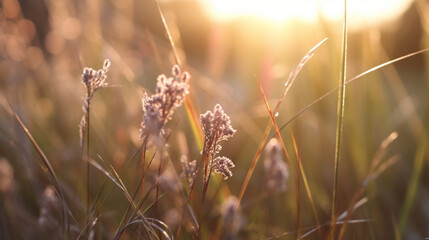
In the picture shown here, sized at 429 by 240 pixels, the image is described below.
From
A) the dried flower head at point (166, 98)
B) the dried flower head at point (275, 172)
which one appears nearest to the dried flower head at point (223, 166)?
the dried flower head at point (166, 98)

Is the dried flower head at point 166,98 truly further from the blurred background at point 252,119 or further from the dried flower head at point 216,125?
the blurred background at point 252,119

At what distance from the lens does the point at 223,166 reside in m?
0.60

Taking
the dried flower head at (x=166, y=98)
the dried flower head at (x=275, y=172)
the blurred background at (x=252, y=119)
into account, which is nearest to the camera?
the dried flower head at (x=166, y=98)

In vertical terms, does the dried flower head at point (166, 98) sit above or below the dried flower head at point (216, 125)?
above

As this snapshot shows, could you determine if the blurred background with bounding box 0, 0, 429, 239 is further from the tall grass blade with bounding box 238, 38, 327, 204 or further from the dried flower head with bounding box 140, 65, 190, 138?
the dried flower head with bounding box 140, 65, 190, 138

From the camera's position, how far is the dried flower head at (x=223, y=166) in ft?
1.93

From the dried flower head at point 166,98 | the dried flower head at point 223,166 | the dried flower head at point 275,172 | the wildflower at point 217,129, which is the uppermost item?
the dried flower head at point 166,98

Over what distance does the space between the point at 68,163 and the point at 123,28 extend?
705 mm

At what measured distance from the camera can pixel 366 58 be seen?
1427 mm

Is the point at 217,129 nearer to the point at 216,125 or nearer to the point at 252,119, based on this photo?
the point at 216,125

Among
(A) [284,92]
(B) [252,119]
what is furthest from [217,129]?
(B) [252,119]

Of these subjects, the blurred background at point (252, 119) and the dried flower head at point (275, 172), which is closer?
the dried flower head at point (275, 172)

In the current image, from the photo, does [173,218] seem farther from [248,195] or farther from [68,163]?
[68,163]

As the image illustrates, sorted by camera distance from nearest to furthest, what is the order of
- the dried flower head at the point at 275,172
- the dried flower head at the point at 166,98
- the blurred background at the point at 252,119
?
the dried flower head at the point at 166,98 < the dried flower head at the point at 275,172 < the blurred background at the point at 252,119
